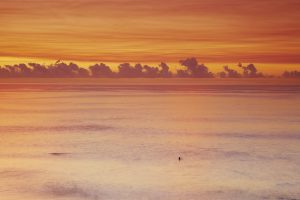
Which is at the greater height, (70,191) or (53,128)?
(70,191)

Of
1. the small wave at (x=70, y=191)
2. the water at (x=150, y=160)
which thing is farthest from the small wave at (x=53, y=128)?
the small wave at (x=70, y=191)

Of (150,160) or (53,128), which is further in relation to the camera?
(53,128)

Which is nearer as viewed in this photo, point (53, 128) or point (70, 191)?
point (70, 191)

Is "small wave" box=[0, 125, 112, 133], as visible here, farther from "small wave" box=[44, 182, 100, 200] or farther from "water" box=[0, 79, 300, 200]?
"small wave" box=[44, 182, 100, 200]

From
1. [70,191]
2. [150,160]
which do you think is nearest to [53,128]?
[150,160]

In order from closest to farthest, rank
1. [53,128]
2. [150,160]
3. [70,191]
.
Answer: [70,191] → [150,160] → [53,128]

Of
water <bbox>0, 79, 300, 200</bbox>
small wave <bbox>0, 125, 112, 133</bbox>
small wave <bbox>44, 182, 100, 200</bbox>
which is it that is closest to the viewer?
small wave <bbox>44, 182, 100, 200</bbox>

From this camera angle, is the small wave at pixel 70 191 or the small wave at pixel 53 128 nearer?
the small wave at pixel 70 191

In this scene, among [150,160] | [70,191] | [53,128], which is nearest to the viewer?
[70,191]

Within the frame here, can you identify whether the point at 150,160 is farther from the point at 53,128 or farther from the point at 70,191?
the point at 53,128

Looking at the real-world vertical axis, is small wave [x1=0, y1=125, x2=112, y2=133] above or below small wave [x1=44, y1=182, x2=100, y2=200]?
below

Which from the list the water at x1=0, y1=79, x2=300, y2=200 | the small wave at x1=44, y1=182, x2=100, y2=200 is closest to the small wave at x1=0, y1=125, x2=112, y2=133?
the water at x1=0, y1=79, x2=300, y2=200

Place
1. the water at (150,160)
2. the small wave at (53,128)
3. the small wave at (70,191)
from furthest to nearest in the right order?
the small wave at (53,128) → the water at (150,160) → the small wave at (70,191)

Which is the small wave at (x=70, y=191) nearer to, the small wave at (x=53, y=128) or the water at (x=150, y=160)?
the water at (x=150, y=160)
